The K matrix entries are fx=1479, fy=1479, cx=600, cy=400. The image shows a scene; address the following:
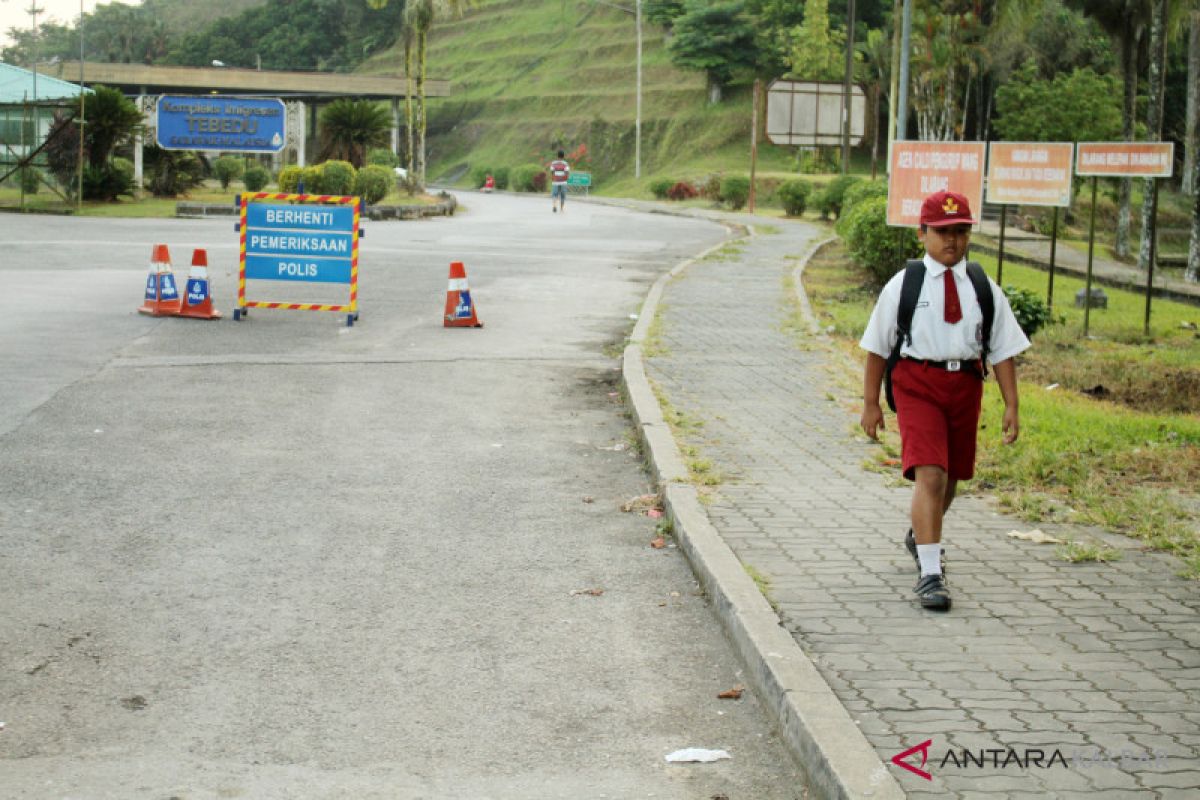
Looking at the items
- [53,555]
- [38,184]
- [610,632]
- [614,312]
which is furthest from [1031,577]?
[38,184]

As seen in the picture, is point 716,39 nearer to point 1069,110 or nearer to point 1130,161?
point 1069,110

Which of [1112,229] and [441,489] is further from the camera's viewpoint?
[1112,229]

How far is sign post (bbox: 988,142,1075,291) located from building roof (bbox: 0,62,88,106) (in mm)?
36520

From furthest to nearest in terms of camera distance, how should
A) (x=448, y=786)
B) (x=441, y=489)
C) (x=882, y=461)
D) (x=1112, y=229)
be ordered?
1. (x=1112, y=229)
2. (x=882, y=461)
3. (x=441, y=489)
4. (x=448, y=786)

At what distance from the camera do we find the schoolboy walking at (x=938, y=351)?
6074 mm

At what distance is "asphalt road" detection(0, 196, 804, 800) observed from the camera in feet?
15.3

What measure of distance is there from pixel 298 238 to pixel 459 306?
2.07 m

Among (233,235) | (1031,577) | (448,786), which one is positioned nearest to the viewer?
(448,786)

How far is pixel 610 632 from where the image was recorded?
238 inches

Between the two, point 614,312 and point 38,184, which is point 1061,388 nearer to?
point 614,312

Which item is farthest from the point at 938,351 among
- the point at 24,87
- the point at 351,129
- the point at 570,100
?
the point at 570,100

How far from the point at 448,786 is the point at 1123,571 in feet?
11.9

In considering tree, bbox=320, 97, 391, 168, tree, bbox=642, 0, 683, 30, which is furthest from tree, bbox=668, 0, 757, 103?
tree, bbox=320, 97, 391, 168

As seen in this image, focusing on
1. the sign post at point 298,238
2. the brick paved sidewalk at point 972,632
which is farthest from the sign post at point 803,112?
the brick paved sidewalk at point 972,632
